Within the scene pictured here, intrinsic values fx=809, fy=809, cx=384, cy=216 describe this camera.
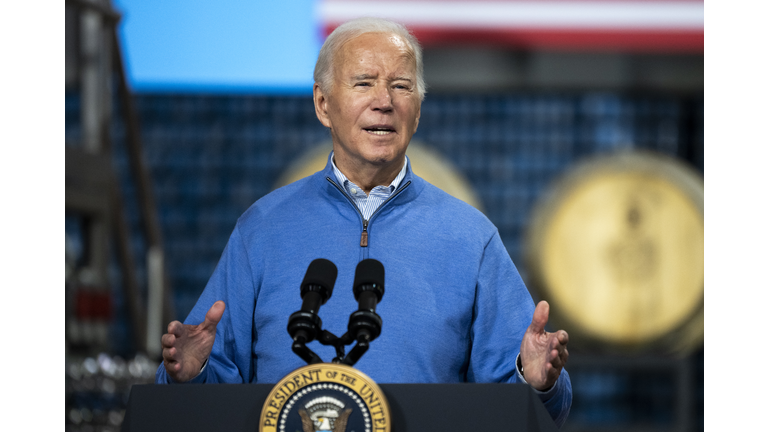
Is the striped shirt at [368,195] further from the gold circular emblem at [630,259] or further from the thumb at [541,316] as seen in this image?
the gold circular emblem at [630,259]

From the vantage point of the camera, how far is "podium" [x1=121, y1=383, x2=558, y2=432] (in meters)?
0.82

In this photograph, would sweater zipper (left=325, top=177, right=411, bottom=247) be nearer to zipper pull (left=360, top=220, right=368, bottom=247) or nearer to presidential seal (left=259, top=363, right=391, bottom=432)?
zipper pull (left=360, top=220, right=368, bottom=247)

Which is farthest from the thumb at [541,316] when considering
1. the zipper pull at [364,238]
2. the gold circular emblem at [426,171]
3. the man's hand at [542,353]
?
the gold circular emblem at [426,171]

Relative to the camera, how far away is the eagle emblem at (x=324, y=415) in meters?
0.79

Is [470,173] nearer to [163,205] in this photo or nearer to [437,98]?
[437,98]

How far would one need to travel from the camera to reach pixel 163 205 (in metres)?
4.32

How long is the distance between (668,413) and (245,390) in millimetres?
3593

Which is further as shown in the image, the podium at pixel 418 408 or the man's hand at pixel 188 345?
the man's hand at pixel 188 345

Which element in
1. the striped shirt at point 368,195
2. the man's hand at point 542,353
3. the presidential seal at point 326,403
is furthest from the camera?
the striped shirt at point 368,195

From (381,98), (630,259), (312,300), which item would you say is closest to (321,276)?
(312,300)

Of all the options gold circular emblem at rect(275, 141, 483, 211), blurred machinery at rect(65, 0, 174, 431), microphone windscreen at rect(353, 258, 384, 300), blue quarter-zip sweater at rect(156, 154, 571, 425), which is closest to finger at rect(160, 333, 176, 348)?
blue quarter-zip sweater at rect(156, 154, 571, 425)

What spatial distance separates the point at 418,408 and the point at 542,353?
0.64ft

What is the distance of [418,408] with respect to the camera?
820 mm

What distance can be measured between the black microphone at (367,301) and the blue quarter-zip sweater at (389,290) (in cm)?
23
